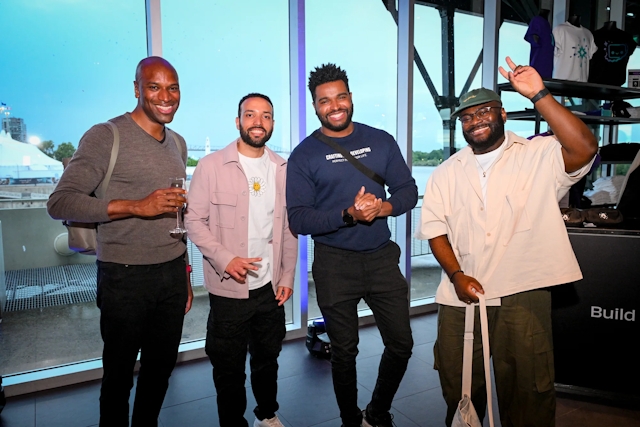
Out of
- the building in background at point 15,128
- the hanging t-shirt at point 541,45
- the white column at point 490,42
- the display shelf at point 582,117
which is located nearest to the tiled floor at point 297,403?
the building in background at point 15,128

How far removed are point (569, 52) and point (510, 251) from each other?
382 cm

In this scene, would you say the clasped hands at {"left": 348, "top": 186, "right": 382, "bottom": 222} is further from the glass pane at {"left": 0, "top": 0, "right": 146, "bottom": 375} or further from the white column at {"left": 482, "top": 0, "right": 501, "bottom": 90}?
the white column at {"left": 482, "top": 0, "right": 501, "bottom": 90}

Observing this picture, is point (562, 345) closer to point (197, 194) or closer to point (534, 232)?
point (534, 232)

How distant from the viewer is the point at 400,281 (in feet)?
7.61

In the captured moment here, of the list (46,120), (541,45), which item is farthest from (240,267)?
(541,45)

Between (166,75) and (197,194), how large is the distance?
57 cm

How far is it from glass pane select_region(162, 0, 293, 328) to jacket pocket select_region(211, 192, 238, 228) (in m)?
1.46

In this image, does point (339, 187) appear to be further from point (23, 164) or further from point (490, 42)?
point (490, 42)

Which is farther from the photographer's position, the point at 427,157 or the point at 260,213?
the point at 427,157

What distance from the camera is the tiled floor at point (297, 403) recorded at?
259 centimetres

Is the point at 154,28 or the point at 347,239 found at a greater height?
the point at 154,28

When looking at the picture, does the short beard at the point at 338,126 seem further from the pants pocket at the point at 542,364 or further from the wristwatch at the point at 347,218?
the pants pocket at the point at 542,364

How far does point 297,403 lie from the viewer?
2791 mm

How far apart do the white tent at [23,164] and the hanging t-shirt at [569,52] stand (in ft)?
15.9
